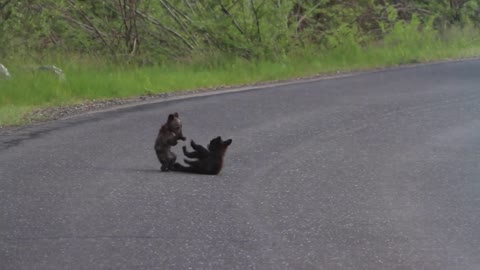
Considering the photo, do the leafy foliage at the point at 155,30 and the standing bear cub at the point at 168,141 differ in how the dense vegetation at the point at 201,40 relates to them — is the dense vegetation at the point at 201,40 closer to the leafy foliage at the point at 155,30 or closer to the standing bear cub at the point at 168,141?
the leafy foliage at the point at 155,30

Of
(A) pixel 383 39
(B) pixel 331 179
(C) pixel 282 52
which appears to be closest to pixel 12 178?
(B) pixel 331 179

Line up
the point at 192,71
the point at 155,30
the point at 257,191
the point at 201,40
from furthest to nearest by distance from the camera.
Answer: the point at 155,30 → the point at 201,40 → the point at 192,71 → the point at 257,191

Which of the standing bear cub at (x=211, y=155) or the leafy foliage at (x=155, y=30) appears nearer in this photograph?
the standing bear cub at (x=211, y=155)

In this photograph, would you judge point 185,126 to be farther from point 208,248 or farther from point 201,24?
point 201,24

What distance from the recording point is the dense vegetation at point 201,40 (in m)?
21.7

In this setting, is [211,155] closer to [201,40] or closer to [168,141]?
[168,141]

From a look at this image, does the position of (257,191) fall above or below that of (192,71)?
above

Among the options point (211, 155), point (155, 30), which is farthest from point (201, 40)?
point (211, 155)

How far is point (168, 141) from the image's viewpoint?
431 inches

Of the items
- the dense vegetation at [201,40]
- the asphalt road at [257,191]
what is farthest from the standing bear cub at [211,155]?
the dense vegetation at [201,40]

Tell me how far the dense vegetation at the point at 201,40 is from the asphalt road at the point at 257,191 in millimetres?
5251

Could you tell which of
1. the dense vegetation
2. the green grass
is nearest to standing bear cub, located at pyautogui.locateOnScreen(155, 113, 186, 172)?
the green grass

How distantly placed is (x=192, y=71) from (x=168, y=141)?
1030cm

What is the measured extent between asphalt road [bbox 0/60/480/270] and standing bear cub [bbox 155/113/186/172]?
0.44 ft
